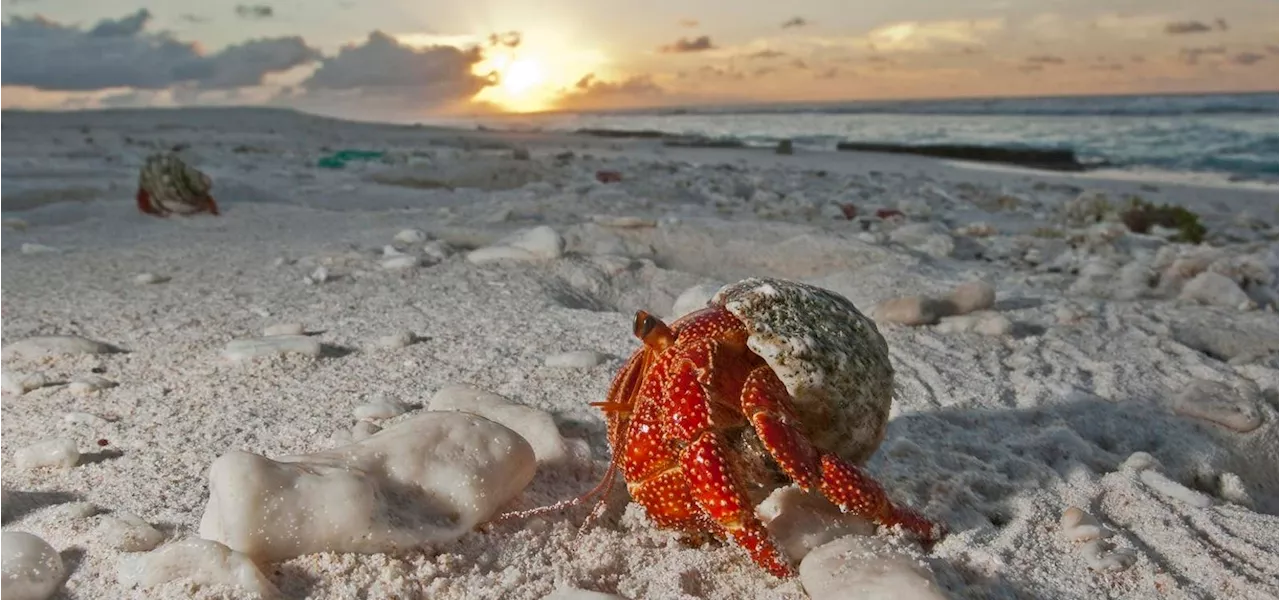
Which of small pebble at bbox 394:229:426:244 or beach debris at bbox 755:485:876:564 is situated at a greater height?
small pebble at bbox 394:229:426:244


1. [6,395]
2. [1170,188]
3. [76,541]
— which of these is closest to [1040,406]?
[76,541]

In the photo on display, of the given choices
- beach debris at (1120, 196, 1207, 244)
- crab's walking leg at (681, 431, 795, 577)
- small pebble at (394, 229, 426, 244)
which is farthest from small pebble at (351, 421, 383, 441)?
beach debris at (1120, 196, 1207, 244)

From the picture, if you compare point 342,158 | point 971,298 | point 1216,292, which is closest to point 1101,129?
point 342,158

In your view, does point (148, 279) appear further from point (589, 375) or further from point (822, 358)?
point (822, 358)

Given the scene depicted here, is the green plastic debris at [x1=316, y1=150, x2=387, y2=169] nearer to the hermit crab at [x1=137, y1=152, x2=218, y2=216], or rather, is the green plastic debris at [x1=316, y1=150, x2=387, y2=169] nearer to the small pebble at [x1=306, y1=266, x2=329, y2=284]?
the hermit crab at [x1=137, y1=152, x2=218, y2=216]

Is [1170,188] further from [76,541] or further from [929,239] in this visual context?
[76,541]

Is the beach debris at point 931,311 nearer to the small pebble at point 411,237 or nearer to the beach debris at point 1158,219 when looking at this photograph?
the small pebble at point 411,237
